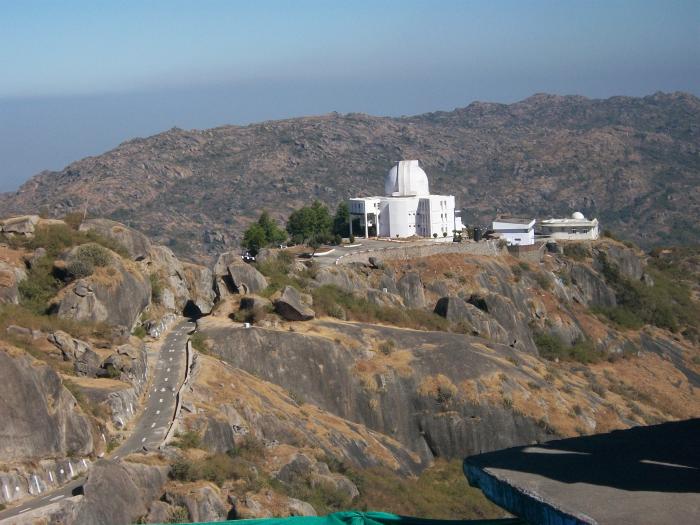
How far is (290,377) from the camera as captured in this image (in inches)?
1405

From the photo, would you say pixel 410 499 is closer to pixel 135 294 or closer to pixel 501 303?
pixel 135 294

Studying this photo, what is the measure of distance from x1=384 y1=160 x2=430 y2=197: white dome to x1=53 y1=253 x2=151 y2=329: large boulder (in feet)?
99.4

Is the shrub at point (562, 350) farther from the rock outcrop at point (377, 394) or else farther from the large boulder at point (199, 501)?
the large boulder at point (199, 501)

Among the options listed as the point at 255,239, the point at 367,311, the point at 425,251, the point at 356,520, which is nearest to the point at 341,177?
the point at 255,239

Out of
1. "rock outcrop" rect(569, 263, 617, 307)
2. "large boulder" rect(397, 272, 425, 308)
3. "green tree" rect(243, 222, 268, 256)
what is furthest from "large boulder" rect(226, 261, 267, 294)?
"rock outcrop" rect(569, 263, 617, 307)

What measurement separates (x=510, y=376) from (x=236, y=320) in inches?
433

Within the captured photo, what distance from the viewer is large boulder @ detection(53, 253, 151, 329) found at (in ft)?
111

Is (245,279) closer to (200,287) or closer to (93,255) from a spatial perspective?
(200,287)

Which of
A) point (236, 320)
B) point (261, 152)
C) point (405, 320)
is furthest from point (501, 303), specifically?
point (261, 152)

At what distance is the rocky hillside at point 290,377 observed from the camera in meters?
22.6

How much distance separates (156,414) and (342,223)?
38.8 meters

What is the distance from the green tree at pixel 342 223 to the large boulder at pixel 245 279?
72.0ft

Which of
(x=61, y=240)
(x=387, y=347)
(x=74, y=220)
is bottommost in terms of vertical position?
(x=387, y=347)

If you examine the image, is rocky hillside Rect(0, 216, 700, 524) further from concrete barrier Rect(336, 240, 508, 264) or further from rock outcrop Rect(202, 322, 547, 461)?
concrete barrier Rect(336, 240, 508, 264)
